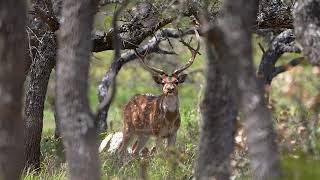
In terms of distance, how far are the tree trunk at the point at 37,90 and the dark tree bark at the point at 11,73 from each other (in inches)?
216

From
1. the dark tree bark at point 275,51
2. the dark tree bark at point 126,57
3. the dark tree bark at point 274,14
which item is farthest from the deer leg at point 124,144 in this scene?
the dark tree bark at point 275,51

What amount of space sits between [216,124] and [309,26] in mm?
1296

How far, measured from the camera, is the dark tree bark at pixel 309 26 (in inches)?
285

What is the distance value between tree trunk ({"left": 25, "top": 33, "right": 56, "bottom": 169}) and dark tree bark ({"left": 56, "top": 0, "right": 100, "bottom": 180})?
16.5 feet

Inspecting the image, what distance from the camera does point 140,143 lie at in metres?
12.6

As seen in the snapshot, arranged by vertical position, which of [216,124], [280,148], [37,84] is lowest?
[280,148]

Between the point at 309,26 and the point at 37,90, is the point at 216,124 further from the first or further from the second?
the point at 37,90

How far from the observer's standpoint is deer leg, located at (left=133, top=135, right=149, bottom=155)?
12.0 m

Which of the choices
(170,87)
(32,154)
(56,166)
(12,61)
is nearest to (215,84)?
(12,61)

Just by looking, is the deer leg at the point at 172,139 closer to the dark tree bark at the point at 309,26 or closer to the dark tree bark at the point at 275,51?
the dark tree bark at the point at 275,51

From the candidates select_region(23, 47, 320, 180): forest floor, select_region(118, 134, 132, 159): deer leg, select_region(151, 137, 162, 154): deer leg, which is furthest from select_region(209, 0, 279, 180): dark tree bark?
select_region(118, 134, 132, 159): deer leg

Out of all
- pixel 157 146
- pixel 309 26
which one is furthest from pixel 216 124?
pixel 157 146

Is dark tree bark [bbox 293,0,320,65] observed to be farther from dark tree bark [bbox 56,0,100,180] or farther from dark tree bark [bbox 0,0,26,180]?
dark tree bark [bbox 0,0,26,180]

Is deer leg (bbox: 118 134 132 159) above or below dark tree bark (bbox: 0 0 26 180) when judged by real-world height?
below
